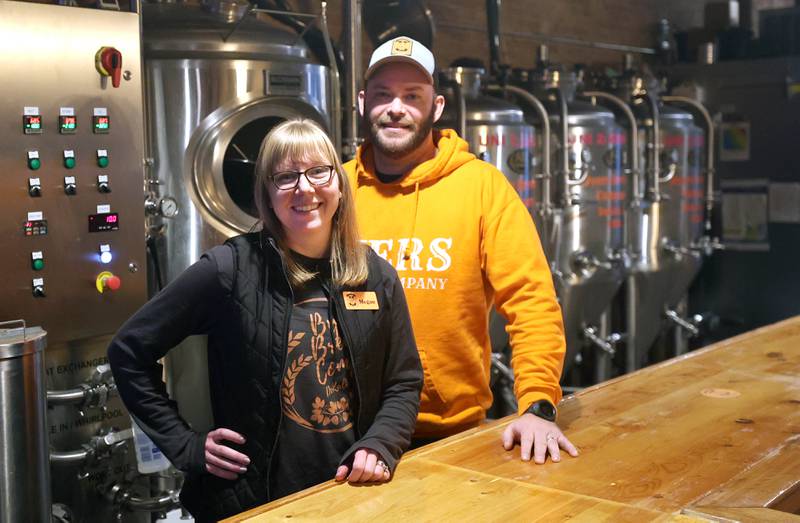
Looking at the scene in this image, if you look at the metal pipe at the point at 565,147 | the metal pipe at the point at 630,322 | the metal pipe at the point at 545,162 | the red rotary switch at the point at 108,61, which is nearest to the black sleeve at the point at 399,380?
the red rotary switch at the point at 108,61

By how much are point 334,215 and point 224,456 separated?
59 centimetres

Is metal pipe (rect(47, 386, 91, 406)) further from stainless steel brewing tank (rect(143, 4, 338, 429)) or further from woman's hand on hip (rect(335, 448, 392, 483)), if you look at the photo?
woman's hand on hip (rect(335, 448, 392, 483))

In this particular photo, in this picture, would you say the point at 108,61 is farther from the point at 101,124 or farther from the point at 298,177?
the point at 298,177

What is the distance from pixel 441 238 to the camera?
2.66m

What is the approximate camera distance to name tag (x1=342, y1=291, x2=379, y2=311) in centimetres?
221

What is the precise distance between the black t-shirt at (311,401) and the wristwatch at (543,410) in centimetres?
44

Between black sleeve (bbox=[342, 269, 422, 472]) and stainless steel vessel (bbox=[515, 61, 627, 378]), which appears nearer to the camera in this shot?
black sleeve (bbox=[342, 269, 422, 472])

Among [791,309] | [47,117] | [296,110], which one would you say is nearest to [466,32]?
[296,110]

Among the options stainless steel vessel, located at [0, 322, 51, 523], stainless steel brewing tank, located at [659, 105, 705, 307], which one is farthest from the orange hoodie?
stainless steel brewing tank, located at [659, 105, 705, 307]

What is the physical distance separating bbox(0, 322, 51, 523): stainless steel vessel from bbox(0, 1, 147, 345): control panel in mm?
327

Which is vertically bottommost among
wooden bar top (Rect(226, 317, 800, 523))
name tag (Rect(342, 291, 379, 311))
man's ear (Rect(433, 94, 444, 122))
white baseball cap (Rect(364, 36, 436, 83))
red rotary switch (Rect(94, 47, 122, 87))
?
wooden bar top (Rect(226, 317, 800, 523))

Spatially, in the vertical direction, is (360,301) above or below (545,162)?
below

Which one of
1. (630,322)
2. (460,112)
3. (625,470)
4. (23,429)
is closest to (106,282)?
(23,429)

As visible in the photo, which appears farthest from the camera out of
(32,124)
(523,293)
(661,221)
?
(661,221)
